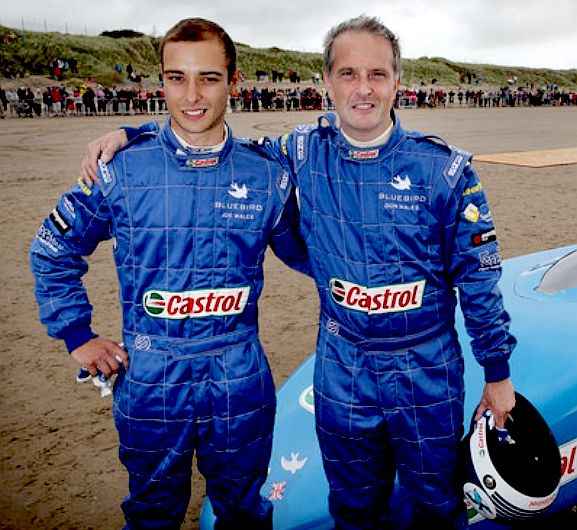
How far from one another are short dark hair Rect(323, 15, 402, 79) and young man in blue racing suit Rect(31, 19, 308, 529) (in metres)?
0.33

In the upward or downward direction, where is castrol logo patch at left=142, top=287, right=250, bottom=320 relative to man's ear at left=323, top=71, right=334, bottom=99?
downward

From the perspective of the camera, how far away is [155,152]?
1953mm

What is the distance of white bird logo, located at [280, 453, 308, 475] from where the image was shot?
7.32ft

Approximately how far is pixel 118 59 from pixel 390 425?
207 ft

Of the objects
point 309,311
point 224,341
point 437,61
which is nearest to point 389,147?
point 224,341

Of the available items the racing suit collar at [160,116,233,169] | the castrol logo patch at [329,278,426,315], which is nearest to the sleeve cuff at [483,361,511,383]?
the castrol logo patch at [329,278,426,315]

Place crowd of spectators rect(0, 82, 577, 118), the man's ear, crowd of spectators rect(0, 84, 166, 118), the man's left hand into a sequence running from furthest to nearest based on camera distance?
crowd of spectators rect(0, 82, 577, 118) → crowd of spectators rect(0, 84, 166, 118) → the man's ear → the man's left hand

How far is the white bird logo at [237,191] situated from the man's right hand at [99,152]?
0.42 meters

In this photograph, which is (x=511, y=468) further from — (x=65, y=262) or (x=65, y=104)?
(x=65, y=104)

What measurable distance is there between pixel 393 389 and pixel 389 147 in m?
0.79

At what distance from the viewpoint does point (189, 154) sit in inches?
75.5

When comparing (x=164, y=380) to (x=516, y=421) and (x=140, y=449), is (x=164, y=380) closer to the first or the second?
(x=140, y=449)

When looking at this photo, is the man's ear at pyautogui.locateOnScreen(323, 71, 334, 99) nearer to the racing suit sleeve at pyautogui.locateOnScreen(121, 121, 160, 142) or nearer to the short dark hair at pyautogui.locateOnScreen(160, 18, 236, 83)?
the short dark hair at pyautogui.locateOnScreen(160, 18, 236, 83)

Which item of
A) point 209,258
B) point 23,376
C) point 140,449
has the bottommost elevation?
point 23,376
